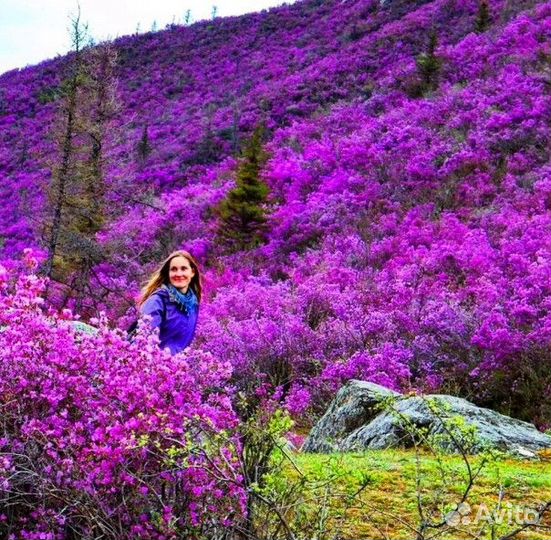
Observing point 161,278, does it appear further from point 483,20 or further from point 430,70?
point 483,20

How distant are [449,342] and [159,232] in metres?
15.6

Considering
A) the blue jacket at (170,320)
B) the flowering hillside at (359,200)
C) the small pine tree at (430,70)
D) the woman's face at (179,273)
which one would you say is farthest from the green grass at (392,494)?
the small pine tree at (430,70)

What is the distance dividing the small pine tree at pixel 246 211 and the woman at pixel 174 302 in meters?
12.9

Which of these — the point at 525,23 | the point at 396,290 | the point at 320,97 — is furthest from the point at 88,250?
the point at 525,23

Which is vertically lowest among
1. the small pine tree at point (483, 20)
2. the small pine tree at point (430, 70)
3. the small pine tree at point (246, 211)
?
the small pine tree at point (246, 211)

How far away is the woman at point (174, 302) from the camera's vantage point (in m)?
5.05

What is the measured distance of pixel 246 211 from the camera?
1861 centimetres

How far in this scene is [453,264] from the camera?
12219 millimetres

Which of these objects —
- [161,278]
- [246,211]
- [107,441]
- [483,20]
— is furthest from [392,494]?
[483,20]

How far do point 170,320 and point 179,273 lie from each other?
43 centimetres

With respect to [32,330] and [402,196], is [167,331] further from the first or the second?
[402,196]

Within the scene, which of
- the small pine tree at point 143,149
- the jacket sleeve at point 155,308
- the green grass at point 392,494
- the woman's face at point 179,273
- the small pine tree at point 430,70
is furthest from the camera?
the small pine tree at point 143,149

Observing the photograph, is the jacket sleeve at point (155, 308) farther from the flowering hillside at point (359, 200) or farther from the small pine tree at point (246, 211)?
the small pine tree at point (246, 211)

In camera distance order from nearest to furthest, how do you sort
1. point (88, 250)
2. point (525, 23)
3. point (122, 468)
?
point (122, 468) < point (88, 250) < point (525, 23)
